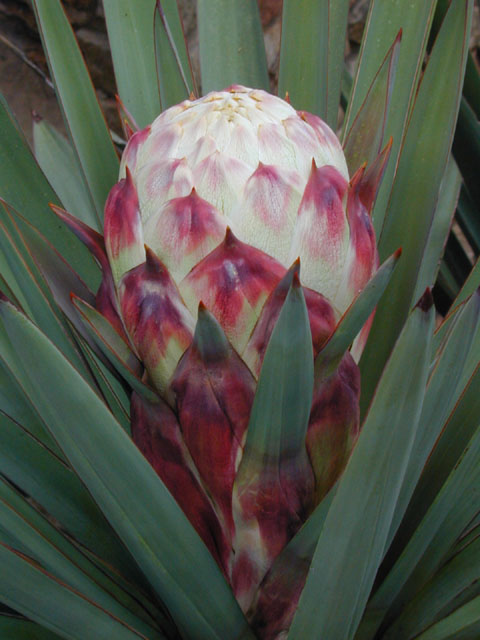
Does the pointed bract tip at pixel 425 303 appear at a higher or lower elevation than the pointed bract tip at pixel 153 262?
higher

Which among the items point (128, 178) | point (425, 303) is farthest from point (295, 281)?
point (128, 178)

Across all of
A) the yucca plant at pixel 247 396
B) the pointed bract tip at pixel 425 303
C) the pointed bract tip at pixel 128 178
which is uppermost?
the pointed bract tip at pixel 425 303

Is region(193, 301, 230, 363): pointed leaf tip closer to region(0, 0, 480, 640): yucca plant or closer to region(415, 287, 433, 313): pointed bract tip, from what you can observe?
region(0, 0, 480, 640): yucca plant

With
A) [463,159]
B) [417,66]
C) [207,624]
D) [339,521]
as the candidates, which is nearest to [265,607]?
[207,624]

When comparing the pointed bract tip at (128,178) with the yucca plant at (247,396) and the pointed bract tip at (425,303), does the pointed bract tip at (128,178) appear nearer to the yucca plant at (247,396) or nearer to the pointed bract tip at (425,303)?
the yucca plant at (247,396)

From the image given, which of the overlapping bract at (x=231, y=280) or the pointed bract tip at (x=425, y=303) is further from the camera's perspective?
the overlapping bract at (x=231, y=280)

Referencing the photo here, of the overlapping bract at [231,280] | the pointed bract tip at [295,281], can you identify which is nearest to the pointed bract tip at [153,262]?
the overlapping bract at [231,280]

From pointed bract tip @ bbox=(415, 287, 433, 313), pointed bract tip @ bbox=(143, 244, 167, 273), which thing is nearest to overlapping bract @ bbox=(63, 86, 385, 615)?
pointed bract tip @ bbox=(143, 244, 167, 273)

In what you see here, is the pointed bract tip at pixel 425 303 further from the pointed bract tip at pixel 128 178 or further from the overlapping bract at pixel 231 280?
the pointed bract tip at pixel 128 178

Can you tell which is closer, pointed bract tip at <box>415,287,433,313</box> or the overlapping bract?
pointed bract tip at <box>415,287,433,313</box>
